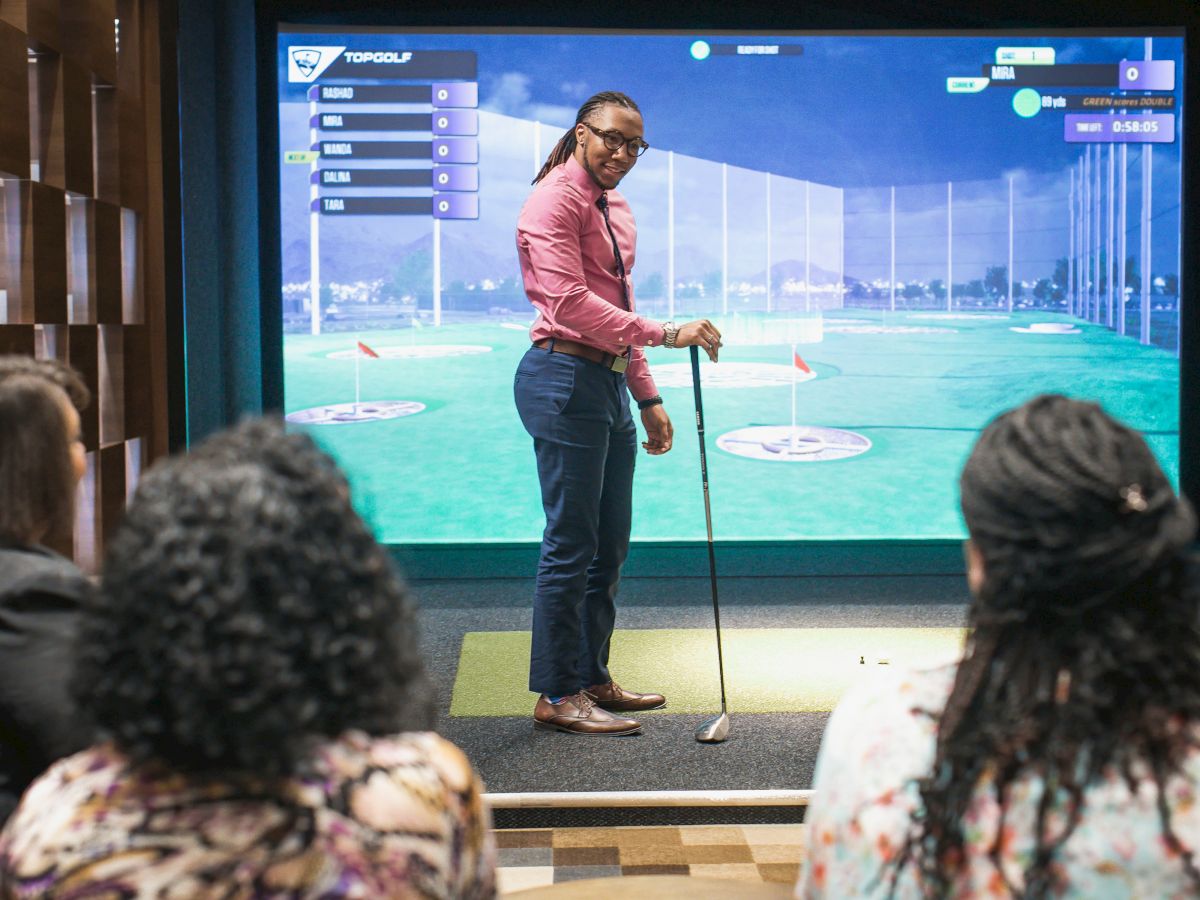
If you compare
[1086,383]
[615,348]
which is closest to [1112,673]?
[615,348]

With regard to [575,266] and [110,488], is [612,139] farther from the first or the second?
[110,488]

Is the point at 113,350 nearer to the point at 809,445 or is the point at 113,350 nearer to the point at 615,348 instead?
the point at 615,348

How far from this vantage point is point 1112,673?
90cm

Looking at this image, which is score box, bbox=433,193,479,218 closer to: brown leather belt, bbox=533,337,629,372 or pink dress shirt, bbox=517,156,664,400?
pink dress shirt, bbox=517,156,664,400

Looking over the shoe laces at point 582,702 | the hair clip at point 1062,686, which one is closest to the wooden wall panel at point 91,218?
the shoe laces at point 582,702

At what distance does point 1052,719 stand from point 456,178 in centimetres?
440

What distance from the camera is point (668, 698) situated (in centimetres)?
342

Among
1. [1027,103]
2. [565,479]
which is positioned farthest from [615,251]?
[1027,103]

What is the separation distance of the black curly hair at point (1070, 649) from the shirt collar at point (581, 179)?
219 cm

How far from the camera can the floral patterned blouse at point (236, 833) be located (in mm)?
800

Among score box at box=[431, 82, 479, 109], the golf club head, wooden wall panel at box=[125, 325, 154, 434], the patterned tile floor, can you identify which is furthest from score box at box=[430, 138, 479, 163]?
the patterned tile floor

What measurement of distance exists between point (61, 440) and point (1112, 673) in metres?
1.10

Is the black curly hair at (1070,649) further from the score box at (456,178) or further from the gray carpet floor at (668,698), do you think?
the score box at (456,178)

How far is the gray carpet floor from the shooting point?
2779 millimetres
